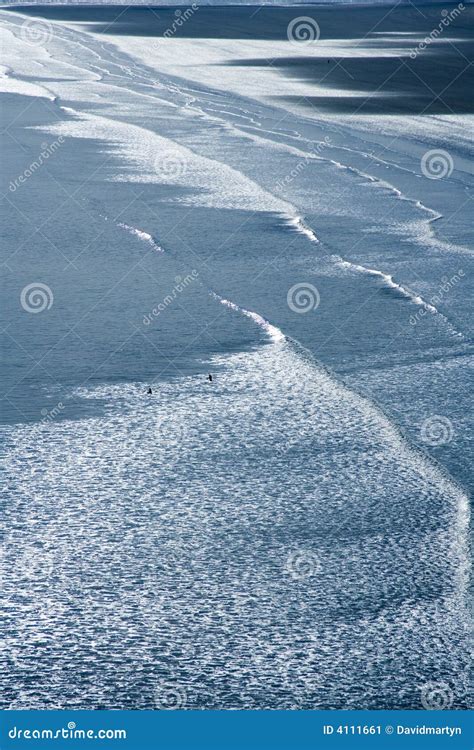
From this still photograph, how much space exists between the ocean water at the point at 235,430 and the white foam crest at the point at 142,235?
0.14ft

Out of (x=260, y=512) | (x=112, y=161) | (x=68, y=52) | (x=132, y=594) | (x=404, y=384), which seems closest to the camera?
(x=132, y=594)

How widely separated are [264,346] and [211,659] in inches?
140

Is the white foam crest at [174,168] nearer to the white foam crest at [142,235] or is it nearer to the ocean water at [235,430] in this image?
the ocean water at [235,430]

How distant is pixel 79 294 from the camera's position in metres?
8.23

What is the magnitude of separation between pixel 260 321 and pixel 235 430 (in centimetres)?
190

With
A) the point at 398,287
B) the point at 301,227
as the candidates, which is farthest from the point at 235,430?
the point at 301,227

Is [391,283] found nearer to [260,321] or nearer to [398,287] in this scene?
[398,287]

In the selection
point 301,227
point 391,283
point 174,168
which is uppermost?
point 391,283

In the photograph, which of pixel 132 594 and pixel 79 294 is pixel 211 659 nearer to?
pixel 132 594

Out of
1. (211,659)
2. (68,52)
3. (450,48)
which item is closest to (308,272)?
(211,659)

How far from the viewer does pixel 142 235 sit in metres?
10.1

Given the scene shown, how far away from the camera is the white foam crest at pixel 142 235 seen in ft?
32.0

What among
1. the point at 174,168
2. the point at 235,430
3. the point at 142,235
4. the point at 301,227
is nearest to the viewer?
the point at 235,430

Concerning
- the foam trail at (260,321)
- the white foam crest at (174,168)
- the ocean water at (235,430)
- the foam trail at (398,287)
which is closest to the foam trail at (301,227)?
the ocean water at (235,430)
